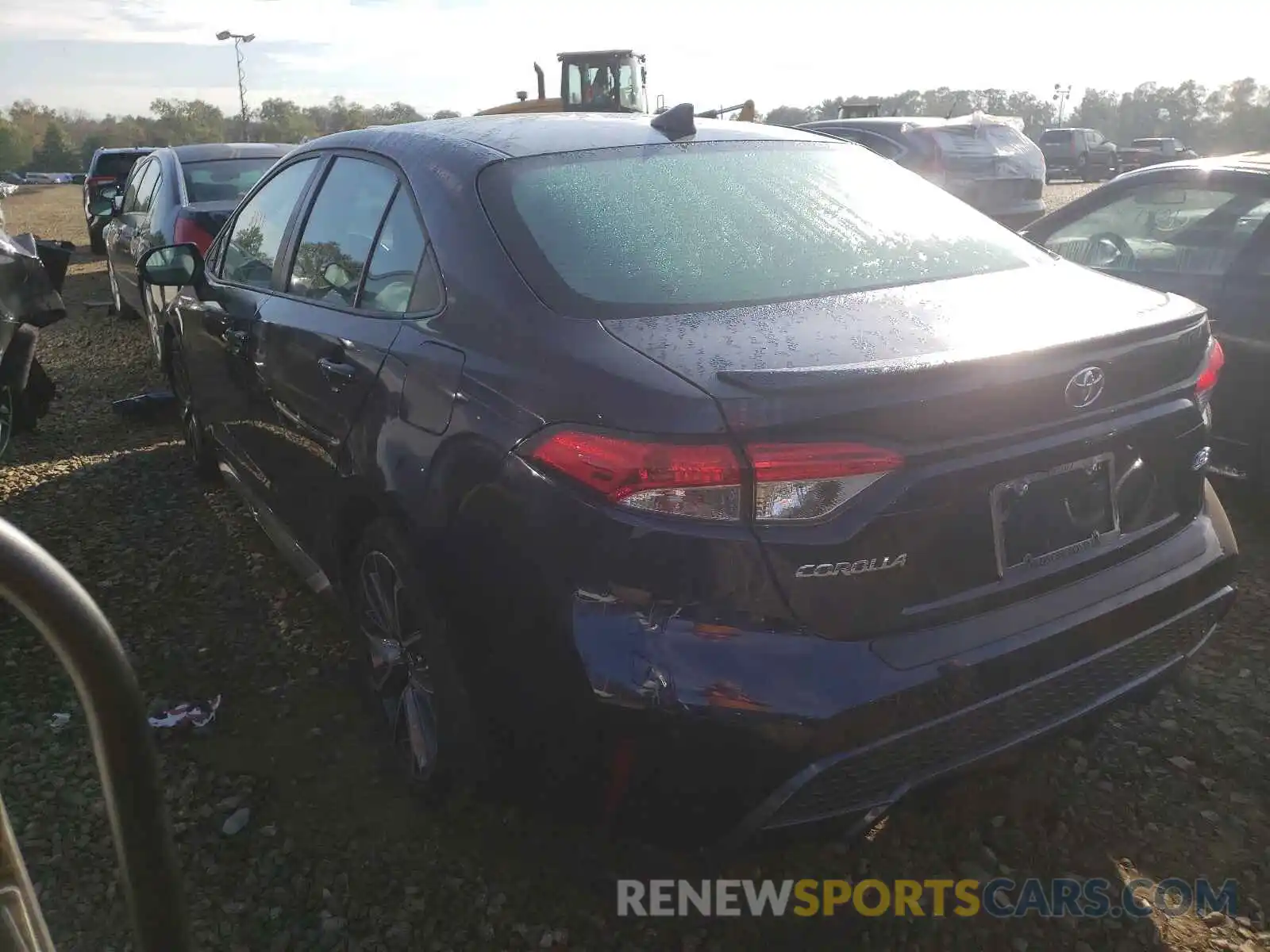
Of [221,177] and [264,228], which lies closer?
[264,228]

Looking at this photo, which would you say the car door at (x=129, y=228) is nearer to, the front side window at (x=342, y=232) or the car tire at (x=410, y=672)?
the front side window at (x=342, y=232)

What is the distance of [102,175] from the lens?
1536 cm

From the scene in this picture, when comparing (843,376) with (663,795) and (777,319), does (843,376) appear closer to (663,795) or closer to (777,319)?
(777,319)

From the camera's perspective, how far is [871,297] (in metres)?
2.26

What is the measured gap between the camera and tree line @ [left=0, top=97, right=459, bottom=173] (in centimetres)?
5262

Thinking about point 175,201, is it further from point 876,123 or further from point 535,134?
point 876,123

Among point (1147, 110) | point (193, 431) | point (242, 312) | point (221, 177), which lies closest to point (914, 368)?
point (242, 312)

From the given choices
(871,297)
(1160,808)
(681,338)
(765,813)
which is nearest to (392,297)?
(681,338)

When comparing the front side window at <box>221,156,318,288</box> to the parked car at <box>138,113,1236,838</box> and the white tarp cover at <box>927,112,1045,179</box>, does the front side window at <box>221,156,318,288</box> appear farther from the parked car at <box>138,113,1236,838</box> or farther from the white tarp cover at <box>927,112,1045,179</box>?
the white tarp cover at <box>927,112,1045,179</box>

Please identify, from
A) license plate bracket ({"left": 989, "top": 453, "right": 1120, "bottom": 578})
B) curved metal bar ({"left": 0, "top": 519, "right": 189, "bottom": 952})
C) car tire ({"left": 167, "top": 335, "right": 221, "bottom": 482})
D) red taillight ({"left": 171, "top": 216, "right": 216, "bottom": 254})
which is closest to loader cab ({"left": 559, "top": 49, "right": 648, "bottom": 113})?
red taillight ({"left": 171, "top": 216, "right": 216, "bottom": 254})

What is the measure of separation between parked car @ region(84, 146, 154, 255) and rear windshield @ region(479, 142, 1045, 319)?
14.1m

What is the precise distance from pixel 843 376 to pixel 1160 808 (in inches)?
63.9

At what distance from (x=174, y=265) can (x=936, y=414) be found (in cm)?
339

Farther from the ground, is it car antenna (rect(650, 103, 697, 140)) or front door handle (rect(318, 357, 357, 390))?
car antenna (rect(650, 103, 697, 140))
